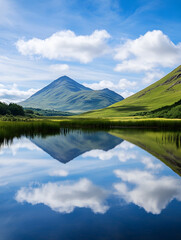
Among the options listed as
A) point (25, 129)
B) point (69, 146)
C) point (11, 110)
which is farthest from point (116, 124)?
point (11, 110)

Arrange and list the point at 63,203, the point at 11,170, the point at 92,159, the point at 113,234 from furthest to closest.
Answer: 1. the point at 92,159
2. the point at 11,170
3. the point at 63,203
4. the point at 113,234

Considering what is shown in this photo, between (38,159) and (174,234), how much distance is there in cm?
1518

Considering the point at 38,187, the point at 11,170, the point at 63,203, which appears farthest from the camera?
the point at 11,170

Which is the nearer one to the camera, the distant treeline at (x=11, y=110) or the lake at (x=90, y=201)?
the lake at (x=90, y=201)

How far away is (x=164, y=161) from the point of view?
750 inches

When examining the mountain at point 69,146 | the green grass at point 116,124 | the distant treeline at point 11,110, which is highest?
the distant treeline at point 11,110

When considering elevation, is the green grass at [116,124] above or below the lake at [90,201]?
above

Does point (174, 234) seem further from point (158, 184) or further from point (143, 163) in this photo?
point (143, 163)

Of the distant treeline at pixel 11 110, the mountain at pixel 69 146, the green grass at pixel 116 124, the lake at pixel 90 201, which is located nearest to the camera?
the lake at pixel 90 201

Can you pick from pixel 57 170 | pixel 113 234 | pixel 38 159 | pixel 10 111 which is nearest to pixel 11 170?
pixel 57 170

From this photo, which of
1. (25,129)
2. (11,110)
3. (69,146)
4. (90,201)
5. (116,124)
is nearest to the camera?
(90,201)

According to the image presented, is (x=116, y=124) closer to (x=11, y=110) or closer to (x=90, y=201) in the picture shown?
(x=11, y=110)

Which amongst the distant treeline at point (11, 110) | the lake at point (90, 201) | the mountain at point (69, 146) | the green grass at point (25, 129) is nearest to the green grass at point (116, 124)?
the green grass at point (25, 129)

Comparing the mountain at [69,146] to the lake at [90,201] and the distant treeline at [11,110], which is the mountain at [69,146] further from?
the distant treeline at [11,110]
